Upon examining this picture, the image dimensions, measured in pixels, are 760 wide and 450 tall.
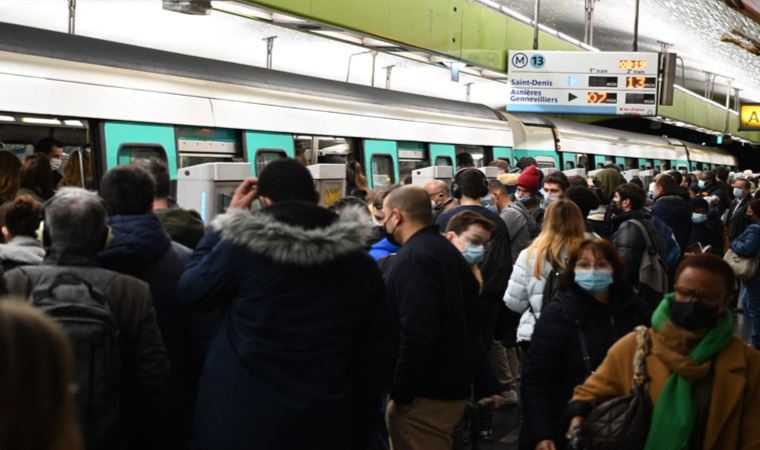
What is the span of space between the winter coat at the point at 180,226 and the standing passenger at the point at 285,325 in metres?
0.98

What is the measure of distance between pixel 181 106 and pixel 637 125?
3153 centimetres

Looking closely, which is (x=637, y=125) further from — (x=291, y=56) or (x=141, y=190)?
(x=141, y=190)

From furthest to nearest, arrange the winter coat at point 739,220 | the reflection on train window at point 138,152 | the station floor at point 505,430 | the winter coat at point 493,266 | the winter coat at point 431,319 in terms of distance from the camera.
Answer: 1. the winter coat at point 739,220
2. the reflection on train window at point 138,152
3. the station floor at point 505,430
4. the winter coat at point 493,266
5. the winter coat at point 431,319

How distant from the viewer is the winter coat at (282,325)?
3.37m

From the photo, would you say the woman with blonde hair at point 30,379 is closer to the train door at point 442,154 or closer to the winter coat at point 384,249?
the winter coat at point 384,249

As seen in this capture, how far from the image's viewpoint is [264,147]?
9781 mm

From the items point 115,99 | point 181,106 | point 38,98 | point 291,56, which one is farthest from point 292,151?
point 291,56

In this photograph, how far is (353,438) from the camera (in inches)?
143

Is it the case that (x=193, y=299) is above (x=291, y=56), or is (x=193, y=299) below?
below

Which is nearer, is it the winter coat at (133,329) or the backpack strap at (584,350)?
the winter coat at (133,329)

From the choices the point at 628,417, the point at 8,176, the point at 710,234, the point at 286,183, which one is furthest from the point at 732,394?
the point at 710,234

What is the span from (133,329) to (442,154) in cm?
1066

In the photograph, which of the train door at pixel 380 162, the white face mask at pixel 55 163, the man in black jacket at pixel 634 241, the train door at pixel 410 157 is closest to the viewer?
the man in black jacket at pixel 634 241

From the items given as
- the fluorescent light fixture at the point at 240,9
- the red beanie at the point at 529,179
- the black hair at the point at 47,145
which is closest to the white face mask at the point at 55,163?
the black hair at the point at 47,145
